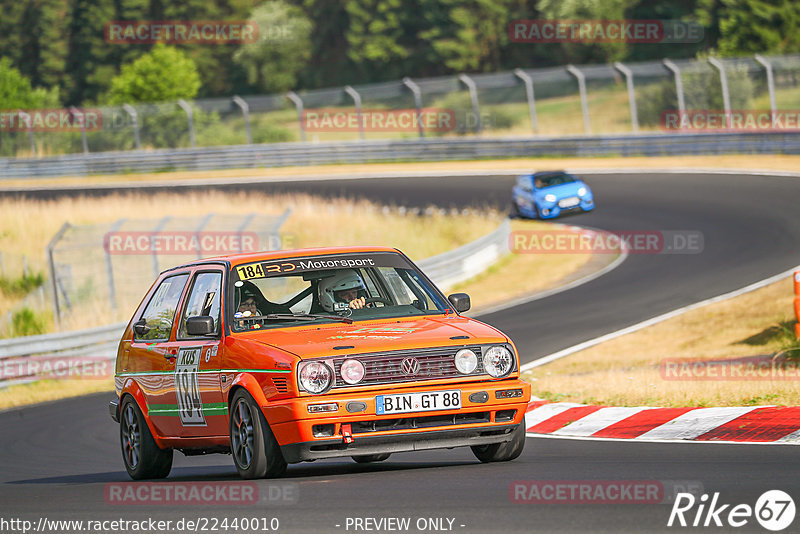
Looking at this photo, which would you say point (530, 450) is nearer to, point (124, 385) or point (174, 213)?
point (124, 385)

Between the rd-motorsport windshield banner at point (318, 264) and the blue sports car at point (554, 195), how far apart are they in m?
22.9

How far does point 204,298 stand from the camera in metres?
8.97

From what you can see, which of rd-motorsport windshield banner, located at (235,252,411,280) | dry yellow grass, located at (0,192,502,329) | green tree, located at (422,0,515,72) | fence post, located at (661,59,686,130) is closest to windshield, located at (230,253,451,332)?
rd-motorsport windshield banner, located at (235,252,411,280)

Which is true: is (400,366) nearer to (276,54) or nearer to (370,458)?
(370,458)

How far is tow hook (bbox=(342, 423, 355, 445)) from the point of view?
756 cm

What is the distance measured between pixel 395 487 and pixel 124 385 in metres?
3.38

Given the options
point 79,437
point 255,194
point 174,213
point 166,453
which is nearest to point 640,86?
point 255,194

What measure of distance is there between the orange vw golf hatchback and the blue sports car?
22761 mm

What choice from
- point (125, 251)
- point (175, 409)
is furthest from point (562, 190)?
Answer: point (175, 409)

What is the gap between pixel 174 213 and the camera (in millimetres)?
33719

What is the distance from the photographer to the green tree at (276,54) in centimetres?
9250

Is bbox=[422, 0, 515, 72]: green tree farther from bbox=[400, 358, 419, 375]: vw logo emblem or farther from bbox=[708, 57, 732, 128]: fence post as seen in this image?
bbox=[400, 358, 419, 375]: vw logo emblem

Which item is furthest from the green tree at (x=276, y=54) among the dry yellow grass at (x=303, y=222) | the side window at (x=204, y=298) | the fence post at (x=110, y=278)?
the side window at (x=204, y=298)

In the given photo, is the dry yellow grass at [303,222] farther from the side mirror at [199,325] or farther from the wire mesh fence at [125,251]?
the side mirror at [199,325]
